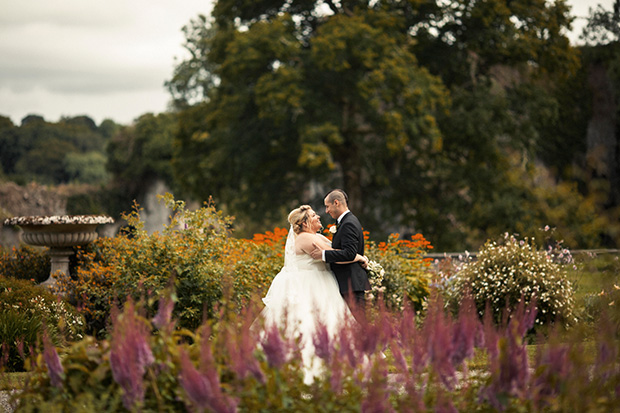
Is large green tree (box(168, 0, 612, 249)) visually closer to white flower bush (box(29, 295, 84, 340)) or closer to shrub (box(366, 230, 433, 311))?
shrub (box(366, 230, 433, 311))

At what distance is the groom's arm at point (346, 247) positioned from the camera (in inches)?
237

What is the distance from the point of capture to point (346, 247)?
604cm

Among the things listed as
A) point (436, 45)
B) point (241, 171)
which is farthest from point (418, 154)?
point (241, 171)

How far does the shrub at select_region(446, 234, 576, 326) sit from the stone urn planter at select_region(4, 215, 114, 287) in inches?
210

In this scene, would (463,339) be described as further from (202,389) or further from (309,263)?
(309,263)

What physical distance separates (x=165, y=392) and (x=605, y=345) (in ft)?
7.49

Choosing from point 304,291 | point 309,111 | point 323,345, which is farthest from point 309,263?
point 309,111

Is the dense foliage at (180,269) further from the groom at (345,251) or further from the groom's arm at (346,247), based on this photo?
the groom's arm at (346,247)

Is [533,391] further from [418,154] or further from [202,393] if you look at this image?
[418,154]

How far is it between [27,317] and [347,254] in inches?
151

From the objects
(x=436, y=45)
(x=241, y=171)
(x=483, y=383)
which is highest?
(x=436, y=45)

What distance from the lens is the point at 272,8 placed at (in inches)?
767

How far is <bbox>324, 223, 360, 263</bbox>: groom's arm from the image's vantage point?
601cm

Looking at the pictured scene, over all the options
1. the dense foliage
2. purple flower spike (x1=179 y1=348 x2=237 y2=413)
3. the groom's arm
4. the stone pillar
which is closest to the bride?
the groom's arm
